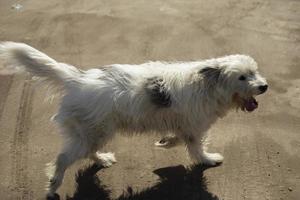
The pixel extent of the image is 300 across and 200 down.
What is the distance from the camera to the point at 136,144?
21.8 ft

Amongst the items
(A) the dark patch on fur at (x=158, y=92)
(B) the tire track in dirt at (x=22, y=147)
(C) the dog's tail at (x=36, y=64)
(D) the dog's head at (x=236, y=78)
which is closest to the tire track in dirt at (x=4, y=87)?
(B) the tire track in dirt at (x=22, y=147)

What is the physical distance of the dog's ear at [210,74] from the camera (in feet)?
18.1

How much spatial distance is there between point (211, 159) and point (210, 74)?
1307 mm

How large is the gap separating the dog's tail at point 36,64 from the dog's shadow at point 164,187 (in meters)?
1.40

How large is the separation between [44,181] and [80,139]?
→ 1.00 metres

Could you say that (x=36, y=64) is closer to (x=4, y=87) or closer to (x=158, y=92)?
(x=158, y=92)

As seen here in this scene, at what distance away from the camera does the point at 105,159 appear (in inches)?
248

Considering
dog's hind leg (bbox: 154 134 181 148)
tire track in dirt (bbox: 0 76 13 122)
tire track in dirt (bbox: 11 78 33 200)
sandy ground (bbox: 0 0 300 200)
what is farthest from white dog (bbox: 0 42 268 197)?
tire track in dirt (bbox: 0 76 13 122)

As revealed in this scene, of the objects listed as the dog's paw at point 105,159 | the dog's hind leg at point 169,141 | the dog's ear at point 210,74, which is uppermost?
the dog's ear at point 210,74

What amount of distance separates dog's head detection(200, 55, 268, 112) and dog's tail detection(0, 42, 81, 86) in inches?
62.8

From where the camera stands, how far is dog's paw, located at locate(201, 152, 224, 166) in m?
6.20

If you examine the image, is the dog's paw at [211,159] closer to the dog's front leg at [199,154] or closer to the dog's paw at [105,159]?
the dog's front leg at [199,154]

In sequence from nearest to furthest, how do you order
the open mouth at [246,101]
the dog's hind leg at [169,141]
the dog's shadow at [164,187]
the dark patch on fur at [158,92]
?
the dark patch on fur at [158,92]
the open mouth at [246,101]
the dog's shadow at [164,187]
the dog's hind leg at [169,141]

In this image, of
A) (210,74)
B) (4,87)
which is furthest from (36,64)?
(4,87)
